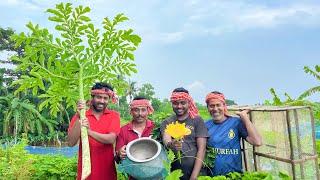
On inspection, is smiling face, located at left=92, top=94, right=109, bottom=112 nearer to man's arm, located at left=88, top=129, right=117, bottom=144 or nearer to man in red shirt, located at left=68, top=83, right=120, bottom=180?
man in red shirt, located at left=68, top=83, right=120, bottom=180

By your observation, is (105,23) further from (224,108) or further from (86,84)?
(224,108)

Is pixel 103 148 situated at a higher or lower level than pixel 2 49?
lower

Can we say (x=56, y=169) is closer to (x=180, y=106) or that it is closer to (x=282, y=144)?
(x=180, y=106)

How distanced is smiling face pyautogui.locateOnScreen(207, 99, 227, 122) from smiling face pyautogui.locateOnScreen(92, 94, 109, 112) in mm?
1070

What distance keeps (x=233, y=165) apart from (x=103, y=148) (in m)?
1.34

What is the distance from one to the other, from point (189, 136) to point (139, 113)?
61 cm

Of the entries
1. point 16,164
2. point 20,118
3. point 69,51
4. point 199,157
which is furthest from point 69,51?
point 20,118

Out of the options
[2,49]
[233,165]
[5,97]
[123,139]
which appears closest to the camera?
[233,165]

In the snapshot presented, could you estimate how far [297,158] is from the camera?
4.64 metres

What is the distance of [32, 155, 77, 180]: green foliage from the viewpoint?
6.66 metres

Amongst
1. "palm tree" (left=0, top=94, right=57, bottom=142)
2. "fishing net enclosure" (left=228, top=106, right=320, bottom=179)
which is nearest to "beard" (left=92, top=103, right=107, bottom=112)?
"fishing net enclosure" (left=228, top=106, right=320, bottom=179)

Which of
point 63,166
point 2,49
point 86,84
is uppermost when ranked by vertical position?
point 2,49

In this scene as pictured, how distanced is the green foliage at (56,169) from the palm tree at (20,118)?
18.4 m

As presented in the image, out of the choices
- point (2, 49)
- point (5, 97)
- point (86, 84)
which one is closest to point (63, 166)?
point (86, 84)
